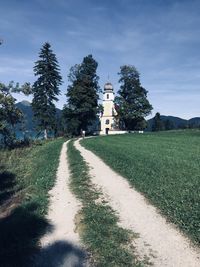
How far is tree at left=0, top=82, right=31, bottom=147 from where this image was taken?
42.7 meters

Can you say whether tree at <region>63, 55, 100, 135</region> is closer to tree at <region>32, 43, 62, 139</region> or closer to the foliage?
tree at <region>32, 43, 62, 139</region>

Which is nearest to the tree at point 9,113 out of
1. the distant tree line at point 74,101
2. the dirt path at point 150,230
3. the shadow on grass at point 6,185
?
the distant tree line at point 74,101

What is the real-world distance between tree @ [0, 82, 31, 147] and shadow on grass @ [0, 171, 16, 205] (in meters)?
17.3

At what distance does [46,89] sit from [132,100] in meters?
26.0

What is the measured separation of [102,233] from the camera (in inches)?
402

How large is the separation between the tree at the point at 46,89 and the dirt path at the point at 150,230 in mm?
43185

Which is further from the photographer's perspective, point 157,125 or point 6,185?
point 157,125

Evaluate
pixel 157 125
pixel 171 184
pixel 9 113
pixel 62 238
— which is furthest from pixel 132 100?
pixel 62 238

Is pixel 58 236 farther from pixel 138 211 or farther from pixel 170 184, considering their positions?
pixel 170 184

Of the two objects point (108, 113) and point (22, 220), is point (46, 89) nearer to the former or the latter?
point (108, 113)

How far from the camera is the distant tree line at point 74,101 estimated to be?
45250mm

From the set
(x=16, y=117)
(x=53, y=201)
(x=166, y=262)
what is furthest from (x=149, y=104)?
(x=166, y=262)

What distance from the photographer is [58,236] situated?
10.1 metres

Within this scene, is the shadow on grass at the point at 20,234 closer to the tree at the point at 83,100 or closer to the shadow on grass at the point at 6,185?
the shadow on grass at the point at 6,185
